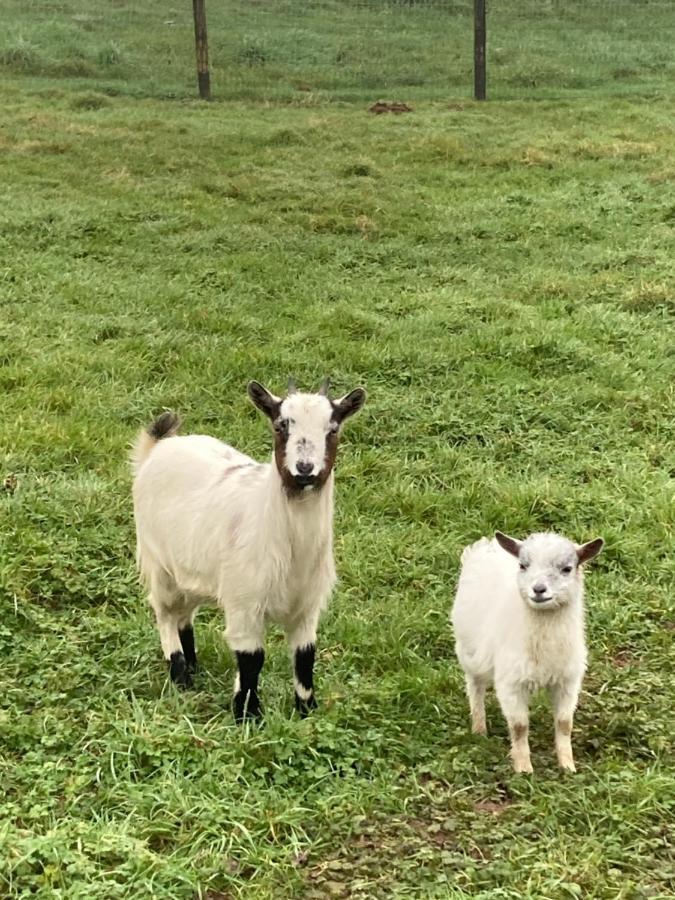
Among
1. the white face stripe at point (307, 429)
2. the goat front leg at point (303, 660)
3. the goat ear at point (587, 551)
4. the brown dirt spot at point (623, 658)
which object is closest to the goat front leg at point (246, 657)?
the goat front leg at point (303, 660)

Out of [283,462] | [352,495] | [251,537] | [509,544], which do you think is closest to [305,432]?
[283,462]

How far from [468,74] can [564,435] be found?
19800mm

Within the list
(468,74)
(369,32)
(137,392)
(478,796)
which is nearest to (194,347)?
(137,392)

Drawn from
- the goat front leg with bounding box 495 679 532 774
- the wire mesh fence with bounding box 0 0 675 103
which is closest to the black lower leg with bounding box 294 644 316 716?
the goat front leg with bounding box 495 679 532 774

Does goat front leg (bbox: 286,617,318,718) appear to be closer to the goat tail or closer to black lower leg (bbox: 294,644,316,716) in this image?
black lower leg (bbox: 294,644,316,716)

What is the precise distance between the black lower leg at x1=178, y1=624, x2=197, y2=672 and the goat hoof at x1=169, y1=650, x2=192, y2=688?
136mm

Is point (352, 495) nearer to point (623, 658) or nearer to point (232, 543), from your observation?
point (623, 658)

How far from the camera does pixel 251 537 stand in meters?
3.99

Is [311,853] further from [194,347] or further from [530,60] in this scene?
[530,60]

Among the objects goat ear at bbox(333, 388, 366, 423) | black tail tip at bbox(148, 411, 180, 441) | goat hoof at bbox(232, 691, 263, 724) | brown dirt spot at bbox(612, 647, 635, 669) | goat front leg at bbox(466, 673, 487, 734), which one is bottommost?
brown dirt spot at bbox(612, 647, 635, 669)

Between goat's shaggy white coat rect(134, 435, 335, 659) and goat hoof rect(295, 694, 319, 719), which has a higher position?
goat's shaggy white coat rect(134, 435, 335, 659)

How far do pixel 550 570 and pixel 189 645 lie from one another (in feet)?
6.04

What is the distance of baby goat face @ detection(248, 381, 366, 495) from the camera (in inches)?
147

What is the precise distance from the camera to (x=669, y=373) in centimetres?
806
